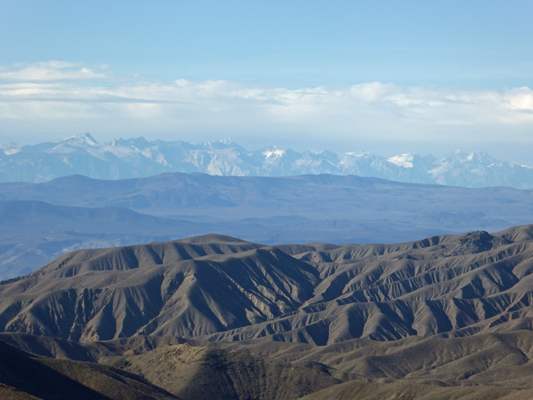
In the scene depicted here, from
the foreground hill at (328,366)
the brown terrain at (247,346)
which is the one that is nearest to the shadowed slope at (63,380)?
the brown terrain at (247,346)

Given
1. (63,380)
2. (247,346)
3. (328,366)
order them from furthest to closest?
(247,346)
(328,366)
(63,380)

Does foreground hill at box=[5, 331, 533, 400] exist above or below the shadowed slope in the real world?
below

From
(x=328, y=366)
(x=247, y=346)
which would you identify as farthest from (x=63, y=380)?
(x=247, y=346)

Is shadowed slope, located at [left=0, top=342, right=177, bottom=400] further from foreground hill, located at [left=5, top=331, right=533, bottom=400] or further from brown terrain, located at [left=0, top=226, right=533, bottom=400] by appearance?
foreground hill, located at [left=5, top=331, right=533, bottom=400]

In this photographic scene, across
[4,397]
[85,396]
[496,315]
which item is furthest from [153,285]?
[4,397]

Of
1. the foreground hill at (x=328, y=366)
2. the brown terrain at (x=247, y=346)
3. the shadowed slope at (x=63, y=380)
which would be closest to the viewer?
the shadowed slope at (x=63, y=380)

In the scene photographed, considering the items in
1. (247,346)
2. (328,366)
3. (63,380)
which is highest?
(63,380)

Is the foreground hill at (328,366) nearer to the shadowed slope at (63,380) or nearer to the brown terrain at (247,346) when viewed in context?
the brown terrain at (247,346)

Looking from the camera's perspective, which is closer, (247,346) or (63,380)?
(63,380)

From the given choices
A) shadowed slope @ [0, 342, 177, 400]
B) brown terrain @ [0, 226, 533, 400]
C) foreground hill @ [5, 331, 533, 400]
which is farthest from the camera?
foreground hill @ [5, 331, 533, 400]

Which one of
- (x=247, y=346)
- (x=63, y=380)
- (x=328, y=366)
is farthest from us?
(x=247, y=346)

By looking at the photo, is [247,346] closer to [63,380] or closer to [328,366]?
[328,366]

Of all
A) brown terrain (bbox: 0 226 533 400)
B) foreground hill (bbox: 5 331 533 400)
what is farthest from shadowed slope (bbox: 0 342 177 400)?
foreground hill (bbox: 5 331 533 400)
